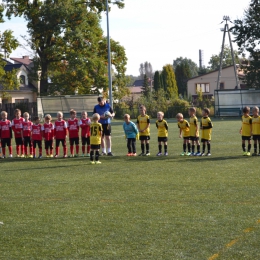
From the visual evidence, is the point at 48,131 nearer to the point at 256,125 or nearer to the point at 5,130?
the point at 5,130

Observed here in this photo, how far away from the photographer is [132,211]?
30.8 feet

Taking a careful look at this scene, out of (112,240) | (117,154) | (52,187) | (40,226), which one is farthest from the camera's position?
(117,154)

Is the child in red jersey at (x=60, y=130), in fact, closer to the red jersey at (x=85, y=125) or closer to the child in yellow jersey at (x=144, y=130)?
the red jersey at (x=85, y=125)

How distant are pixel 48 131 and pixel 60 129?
0.41 meters

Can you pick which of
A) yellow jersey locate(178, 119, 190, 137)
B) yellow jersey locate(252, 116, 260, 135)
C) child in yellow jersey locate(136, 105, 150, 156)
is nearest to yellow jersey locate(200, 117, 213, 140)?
yellow jersey locate(178, 119, 190, 137)

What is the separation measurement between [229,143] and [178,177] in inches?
390

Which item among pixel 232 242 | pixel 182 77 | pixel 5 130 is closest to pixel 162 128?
pixel 5 130

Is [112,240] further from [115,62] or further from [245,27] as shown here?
[245,27]

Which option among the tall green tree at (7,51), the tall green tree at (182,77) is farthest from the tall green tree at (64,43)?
the tall green tree at (182,77)

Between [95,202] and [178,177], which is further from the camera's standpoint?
[178,177]

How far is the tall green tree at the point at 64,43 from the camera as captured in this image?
51.8m

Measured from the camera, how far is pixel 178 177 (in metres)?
13.1

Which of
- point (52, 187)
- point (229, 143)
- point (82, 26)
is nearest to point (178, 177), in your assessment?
point (52, 187)

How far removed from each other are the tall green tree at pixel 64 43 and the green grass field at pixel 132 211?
36772 mm
